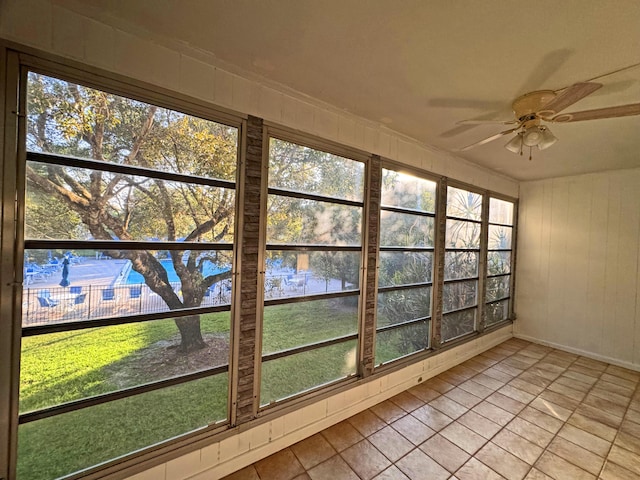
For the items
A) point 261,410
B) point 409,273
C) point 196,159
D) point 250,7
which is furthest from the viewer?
point 409,273

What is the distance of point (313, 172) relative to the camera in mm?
2275

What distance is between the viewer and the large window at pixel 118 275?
134 cm

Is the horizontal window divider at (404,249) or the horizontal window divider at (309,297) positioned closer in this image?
the horizontal window divider at (309,297)

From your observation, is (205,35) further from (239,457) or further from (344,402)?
(344,402)

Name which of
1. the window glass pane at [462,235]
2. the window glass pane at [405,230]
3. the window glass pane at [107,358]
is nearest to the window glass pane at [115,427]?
the window glass pane at [107,358]

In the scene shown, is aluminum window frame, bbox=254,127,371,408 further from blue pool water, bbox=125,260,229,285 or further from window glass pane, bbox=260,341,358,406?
blue pool water, bbox=125,260,229,285

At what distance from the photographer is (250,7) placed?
50.9 inches

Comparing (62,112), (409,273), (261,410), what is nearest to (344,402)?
(261,410)

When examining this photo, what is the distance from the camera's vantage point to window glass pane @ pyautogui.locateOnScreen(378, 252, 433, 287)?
2.83 metres

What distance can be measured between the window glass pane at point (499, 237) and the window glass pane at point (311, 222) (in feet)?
9.61

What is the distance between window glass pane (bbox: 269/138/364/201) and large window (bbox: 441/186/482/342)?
165 cm

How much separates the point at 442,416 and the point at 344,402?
0.95 metres

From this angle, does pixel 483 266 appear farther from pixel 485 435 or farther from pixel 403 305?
pixel 485 435

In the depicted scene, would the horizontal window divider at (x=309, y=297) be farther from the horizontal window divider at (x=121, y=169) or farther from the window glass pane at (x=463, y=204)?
the window glass pane at (x=463, y=204)
